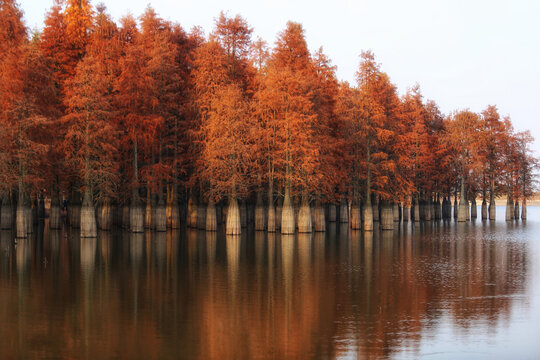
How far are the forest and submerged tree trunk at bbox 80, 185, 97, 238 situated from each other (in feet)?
0.29

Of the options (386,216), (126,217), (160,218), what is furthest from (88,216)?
(386,216)

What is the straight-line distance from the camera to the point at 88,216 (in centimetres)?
4984

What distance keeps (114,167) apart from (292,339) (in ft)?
116

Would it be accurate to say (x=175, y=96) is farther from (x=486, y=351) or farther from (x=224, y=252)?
(x=486, y=351)

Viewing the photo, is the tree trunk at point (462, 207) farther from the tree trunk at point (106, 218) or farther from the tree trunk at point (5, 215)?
the tree trunk at point (5, 215)

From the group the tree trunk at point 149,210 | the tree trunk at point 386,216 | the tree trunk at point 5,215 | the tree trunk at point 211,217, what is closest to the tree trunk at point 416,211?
the tree trunk at point 386,216

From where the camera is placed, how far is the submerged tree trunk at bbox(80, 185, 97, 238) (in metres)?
49.5

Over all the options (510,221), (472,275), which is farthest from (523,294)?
(510,221)

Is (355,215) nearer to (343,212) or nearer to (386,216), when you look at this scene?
(386,216)

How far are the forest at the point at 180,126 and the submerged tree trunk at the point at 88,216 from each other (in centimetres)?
9

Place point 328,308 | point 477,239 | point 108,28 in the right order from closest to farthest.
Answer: point 328,308
point 477,239
point 108,28

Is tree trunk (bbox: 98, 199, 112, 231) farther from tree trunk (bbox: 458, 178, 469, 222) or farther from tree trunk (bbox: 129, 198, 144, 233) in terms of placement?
tree trunk (bbox: 458, 178, 469, 222)

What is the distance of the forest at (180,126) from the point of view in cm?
5022

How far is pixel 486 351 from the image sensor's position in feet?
59.8
